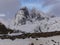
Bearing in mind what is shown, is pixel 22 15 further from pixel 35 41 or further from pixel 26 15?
pixel 35 41

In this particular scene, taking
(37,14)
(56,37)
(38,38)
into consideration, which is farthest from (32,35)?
(37,14)

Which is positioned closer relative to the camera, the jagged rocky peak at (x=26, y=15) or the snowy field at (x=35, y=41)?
the snowy field at (x=35, y=41)

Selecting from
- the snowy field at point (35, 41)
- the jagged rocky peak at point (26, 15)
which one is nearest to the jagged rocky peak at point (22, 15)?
the jagged rocky peak at point (26, 15)

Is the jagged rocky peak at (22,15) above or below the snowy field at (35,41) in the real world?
above

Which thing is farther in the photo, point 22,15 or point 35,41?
point 22,15

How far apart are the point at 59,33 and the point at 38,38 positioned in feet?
7.20

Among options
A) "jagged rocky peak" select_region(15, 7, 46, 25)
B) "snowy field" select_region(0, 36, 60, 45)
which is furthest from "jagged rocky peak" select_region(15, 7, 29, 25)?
"snowy field" select_region(0, 36, 60, 45)

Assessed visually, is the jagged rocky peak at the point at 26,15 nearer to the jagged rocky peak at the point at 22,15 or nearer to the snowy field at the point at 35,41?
Result: the jagged rocky peak at the point at 22,15

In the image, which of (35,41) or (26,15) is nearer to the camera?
(35,41)

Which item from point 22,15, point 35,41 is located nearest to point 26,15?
point 22,15

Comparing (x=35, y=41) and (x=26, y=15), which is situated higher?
(x=26, y=15)

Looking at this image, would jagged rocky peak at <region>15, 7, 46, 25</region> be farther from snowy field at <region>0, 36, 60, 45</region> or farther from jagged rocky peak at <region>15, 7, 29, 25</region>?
snowy field at <region>0, 36, 60, 45</region>

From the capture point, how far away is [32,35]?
19.6 meters

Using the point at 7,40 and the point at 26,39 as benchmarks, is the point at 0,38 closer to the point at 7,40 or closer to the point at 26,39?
the point at 7,40
